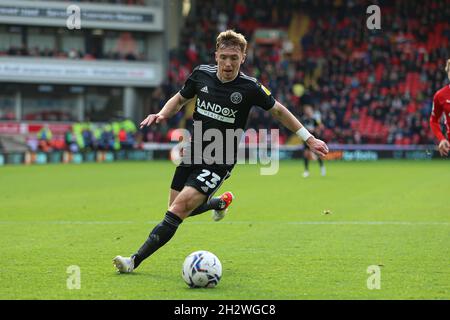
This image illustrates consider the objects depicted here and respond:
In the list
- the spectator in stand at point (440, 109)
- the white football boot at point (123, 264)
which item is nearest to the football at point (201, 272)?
the white football boot at point (123, 264)

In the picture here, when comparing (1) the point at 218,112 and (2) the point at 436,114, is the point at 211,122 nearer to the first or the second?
(1) the point at 218,112

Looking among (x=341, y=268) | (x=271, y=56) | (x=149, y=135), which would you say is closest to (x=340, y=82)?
(x=271, y=56)

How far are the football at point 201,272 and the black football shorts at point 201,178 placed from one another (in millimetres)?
787

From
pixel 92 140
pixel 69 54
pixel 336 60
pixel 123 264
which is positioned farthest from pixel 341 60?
pixel 123 264

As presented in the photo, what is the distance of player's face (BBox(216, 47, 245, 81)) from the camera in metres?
7.63

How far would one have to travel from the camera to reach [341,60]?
4222 cm

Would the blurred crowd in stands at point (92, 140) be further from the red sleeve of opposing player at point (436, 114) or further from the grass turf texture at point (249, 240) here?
the red sleeve of opposing player at point (436, 114)

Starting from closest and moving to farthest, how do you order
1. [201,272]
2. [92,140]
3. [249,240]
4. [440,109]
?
1. [201,272]
2. [440,109]
3. [249,240]
4. [92,140]

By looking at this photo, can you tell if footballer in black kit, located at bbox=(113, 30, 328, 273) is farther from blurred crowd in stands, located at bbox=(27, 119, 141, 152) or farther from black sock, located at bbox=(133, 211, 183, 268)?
blurred crowd in stands, located at bbox=(27, 119, 141, 152)

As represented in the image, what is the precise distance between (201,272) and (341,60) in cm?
3627

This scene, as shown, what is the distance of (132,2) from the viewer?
4525 centimetres

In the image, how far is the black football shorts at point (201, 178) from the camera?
7.71m

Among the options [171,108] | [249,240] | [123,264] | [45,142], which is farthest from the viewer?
[45,142]

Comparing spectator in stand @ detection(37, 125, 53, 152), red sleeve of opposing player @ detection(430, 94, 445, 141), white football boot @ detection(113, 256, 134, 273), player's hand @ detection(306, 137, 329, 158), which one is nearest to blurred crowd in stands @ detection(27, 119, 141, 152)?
spectator in stand @ detection(37, 125, 53, 152)
